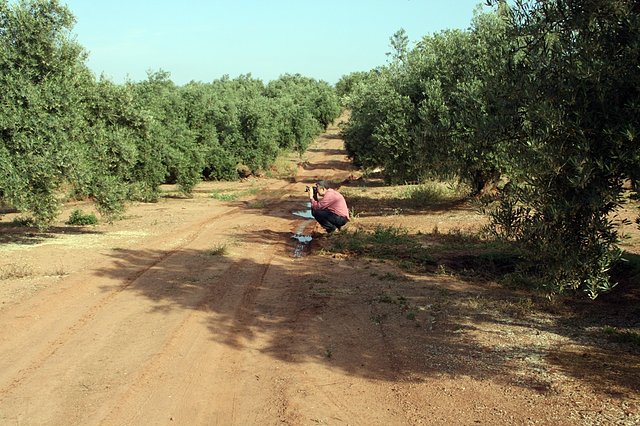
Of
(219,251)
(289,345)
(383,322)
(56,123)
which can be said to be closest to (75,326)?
(289,345)

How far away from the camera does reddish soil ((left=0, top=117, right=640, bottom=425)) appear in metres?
5.34

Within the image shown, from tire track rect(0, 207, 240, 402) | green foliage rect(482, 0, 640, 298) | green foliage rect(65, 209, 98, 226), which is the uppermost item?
green foliage rect(482, 0, 640, 298)

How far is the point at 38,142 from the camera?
41.1 ft

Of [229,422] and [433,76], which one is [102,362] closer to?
[229,422]

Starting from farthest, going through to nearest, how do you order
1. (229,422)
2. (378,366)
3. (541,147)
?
(378,366) → (541,147) → (229,422)

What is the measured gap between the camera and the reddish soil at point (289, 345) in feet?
17.5

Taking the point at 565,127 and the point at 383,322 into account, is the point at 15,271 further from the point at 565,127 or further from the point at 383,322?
the point at 565,127

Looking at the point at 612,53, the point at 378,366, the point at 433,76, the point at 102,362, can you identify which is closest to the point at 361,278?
the point at 378,366

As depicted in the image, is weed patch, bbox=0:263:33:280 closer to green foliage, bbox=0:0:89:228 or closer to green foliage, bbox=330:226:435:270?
green foliage, bbox=0:0:89:228

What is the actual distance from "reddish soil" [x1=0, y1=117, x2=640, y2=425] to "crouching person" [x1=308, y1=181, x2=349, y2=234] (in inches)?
123

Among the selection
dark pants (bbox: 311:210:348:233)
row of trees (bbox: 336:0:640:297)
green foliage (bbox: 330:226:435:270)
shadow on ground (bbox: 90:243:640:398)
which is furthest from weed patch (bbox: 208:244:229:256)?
row of trees (bbox: 336:0:640:297)

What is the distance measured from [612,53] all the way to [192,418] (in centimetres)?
534

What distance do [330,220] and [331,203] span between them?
47 centimetres

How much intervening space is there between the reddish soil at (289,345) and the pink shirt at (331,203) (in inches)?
126
